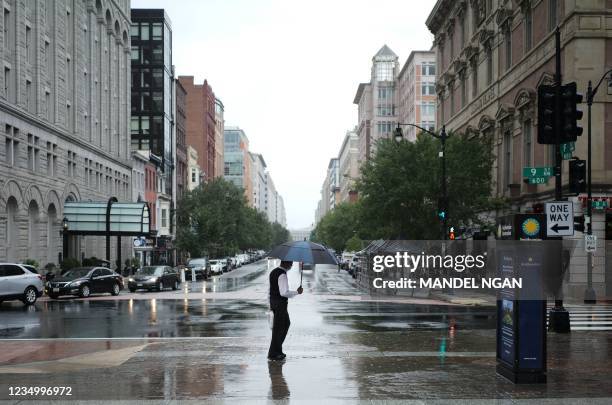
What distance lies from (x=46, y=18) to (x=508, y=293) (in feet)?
153

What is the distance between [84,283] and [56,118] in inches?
836

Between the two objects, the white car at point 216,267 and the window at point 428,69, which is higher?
the window at point 428,69

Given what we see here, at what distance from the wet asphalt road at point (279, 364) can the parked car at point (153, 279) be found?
14871mm

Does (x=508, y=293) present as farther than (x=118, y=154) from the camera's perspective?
No

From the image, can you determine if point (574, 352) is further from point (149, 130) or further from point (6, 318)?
point (149, 130)

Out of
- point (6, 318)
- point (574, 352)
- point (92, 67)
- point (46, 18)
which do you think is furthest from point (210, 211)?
point (574, 352)

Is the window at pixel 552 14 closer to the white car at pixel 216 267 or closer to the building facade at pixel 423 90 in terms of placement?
the white car at pixel 216 267

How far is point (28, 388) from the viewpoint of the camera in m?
10.3

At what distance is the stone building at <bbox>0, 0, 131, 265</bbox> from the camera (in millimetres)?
43000

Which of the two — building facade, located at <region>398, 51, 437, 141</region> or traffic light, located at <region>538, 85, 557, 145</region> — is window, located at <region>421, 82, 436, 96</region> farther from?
traffic light, located at <region>538, 85, 557, 145</region>

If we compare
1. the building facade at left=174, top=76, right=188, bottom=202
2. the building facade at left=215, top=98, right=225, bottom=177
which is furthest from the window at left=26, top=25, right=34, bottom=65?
the building facade at left=215, top=98, right=225, bottom=177

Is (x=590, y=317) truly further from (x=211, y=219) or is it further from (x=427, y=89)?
(x=427, y=89)

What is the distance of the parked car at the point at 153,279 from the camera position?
38.7 metres

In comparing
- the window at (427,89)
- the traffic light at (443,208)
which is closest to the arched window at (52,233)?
the traffic light at (443,208)
